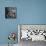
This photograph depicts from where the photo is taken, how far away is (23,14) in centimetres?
388

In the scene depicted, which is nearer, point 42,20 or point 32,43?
point 32,43

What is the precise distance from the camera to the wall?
3848 mm

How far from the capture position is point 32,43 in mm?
3664

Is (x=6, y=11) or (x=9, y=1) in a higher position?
(x=9, y=1)

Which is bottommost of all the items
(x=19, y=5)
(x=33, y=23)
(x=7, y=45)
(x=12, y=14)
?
(x=7, y=45)

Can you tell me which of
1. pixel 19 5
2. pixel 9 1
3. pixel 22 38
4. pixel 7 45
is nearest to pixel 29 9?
pixel 19 5

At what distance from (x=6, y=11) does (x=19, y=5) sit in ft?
1.36

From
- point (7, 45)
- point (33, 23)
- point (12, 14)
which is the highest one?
point (12, 14)

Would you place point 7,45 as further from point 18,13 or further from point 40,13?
point 40,13

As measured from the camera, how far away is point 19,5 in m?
3.87

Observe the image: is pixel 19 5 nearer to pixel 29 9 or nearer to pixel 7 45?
pixel 29 9

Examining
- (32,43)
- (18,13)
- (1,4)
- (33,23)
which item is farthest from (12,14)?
(32,43)

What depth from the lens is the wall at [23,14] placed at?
385 cm

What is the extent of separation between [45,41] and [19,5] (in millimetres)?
1267
